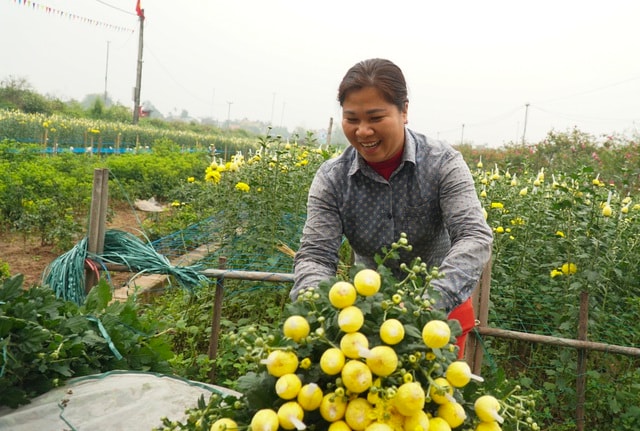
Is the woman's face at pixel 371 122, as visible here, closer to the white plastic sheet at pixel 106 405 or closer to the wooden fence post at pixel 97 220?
the white plastic sheet at pixel 106 405

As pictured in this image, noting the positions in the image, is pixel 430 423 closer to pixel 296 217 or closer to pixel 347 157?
pixel 347 157

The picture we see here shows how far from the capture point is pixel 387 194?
1865mm

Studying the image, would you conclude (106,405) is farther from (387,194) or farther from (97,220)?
(97,220)

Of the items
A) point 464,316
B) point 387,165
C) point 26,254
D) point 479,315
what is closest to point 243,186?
point 479,315

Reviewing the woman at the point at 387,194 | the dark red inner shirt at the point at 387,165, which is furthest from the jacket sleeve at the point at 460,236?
the dark red inner shirt at the point at 387,165

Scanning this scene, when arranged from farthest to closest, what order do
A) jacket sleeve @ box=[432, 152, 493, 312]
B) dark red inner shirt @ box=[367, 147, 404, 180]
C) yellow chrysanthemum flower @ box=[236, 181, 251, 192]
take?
yellow chrysanthemum flower @ box=[236, 181, 251, 192], dark red inner shirt @ box=[367, 147, 404, 180], jacket sleeve @ box=[432, 152, 493, 312]

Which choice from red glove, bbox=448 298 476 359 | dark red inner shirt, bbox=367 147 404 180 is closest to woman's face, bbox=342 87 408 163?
dark red inner shirt, bbox=367 147 404 180

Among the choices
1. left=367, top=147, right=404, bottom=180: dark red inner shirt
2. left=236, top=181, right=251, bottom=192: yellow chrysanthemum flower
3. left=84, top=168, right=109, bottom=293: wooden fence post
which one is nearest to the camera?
left=367, top=147, right=404, bottom=180: dark red inner shirt

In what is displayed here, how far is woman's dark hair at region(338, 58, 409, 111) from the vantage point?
1.59 metres

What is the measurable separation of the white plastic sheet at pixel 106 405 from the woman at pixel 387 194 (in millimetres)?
456

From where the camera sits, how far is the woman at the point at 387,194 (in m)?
1.60

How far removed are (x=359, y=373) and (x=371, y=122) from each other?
0.93 m

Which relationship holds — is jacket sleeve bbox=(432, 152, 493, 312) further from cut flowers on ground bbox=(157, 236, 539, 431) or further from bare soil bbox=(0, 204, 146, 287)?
bare soil bbox=(0, 204, 146, 287)

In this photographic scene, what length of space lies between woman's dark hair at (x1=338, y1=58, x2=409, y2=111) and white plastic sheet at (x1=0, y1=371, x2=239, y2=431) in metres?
0.94
